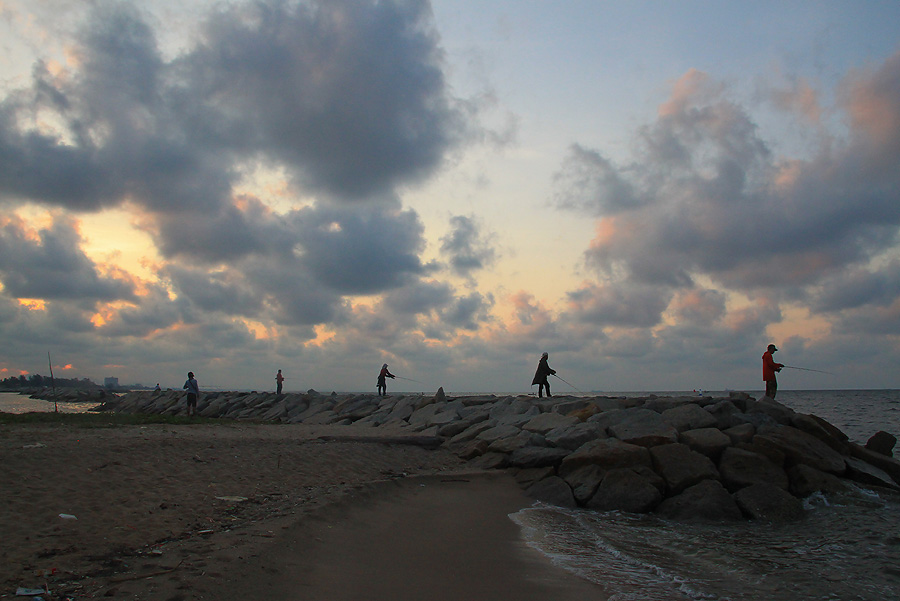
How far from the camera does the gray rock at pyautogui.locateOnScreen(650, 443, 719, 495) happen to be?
895cm

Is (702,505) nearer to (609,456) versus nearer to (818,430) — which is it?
(609,456)

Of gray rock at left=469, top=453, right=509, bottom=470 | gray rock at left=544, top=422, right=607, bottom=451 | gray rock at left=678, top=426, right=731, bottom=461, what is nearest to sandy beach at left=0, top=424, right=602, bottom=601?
gray rock at left=469, top=453, right=509, bottom=470

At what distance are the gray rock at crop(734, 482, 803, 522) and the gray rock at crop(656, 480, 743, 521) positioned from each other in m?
0.19

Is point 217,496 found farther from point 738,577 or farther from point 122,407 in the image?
point 122,407

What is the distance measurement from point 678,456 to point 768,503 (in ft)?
4.73

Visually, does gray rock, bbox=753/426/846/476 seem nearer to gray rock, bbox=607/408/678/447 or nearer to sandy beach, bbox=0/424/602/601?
gray rock, bbox=607/408/678/447

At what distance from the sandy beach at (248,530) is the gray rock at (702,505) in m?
2.46

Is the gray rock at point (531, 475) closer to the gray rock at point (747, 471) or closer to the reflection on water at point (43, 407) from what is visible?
the gray rock at point (747, 471)

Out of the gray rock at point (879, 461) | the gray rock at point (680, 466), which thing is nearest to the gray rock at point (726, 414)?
the gray rock at point (680, 466)

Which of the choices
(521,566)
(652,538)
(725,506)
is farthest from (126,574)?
(725,506)

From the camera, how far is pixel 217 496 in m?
6.48

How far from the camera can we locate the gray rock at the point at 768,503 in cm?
843

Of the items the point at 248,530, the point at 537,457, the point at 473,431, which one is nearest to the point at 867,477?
the point at 537,457

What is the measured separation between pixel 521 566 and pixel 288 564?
2426 mm
